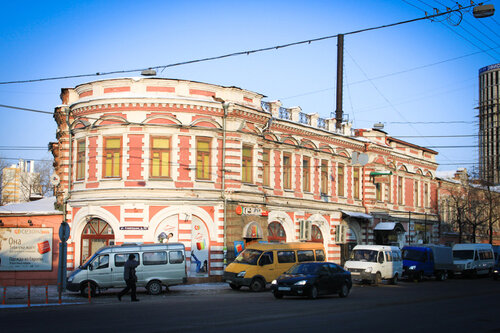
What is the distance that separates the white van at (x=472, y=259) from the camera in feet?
155

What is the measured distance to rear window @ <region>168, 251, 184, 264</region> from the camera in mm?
28531

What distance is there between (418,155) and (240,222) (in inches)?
1130

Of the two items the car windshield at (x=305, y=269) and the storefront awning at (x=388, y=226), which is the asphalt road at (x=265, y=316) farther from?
the storefront awning at (x=388, y=226)

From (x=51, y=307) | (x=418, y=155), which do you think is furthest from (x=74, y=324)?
(x=418, y=155)

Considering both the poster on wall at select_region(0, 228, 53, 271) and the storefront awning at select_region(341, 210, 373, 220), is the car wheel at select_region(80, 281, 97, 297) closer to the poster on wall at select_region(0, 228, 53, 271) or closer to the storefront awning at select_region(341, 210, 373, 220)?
the poster on wall at select_region(0, 228, 53, 271)

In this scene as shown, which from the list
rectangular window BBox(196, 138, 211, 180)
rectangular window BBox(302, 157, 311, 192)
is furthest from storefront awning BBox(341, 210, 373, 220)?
rectangular window BBox(196, 138, 211, 180)

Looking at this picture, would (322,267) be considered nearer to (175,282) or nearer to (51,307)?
(175,282)

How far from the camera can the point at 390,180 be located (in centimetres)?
5300

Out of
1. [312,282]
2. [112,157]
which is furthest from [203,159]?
[312,282]

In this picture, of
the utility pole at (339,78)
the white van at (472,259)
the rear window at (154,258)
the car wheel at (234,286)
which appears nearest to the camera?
the rear window at (154,258)

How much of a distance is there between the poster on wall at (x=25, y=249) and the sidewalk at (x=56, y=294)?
1.57 meters

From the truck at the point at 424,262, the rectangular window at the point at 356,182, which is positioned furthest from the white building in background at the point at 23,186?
the truck at the point at 424,262

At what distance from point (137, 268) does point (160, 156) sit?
799 cm

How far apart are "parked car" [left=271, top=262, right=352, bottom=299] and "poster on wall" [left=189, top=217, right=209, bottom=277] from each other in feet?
30.3
